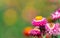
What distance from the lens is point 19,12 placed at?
1.11 metres

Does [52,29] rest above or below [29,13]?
below

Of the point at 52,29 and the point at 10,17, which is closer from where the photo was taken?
the point at 52,29

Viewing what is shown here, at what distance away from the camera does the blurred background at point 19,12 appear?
1.09 m

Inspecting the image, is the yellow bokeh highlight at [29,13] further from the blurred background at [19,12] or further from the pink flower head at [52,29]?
the pink flower head at [52,29]

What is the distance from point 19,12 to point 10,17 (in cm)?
7

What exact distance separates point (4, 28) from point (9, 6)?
148 millimetres

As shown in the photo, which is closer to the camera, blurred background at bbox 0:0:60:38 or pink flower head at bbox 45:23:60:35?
pink flower head at bbox 45:23:60:35

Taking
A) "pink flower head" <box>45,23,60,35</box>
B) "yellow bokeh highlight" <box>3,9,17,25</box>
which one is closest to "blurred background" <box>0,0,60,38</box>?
"yellow bokeh highlight" <box>3,9,17,25</box>

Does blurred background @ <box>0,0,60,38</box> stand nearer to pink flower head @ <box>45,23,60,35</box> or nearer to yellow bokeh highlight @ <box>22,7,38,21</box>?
yellow bokeh highlight @ <box>22,7,38,21</box>

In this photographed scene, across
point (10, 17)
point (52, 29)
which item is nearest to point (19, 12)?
point (10, 17)

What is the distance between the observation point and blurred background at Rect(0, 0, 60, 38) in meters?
1.09

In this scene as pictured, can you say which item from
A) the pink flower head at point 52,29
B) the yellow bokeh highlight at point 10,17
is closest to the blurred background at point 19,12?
the yellow bokeh highlight at point 10,17

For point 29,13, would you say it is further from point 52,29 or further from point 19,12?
point 52,29

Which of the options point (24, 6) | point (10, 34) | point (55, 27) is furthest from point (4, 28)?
point (55, 27)
